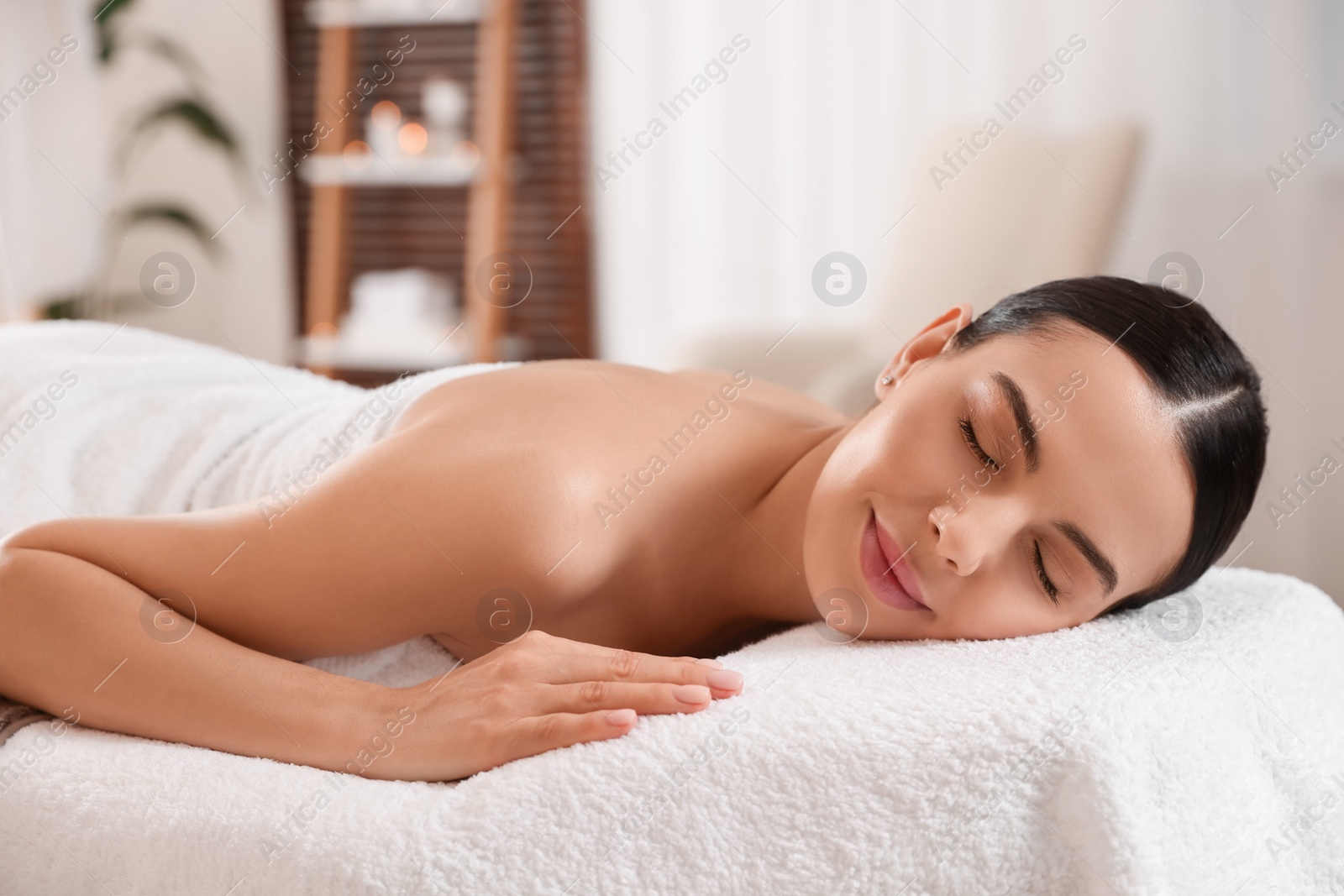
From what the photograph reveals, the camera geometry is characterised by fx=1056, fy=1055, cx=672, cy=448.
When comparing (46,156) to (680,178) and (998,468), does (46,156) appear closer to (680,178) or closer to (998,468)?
(680,178)

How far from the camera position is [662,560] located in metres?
1.01

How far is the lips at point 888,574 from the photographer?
832mm

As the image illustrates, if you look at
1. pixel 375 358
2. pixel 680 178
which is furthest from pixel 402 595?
pixel 375 358

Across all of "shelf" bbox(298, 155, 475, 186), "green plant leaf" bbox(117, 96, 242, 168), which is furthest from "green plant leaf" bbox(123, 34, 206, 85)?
"shelf" bbox(298, 155, 475, 186)

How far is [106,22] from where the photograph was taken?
3260mm

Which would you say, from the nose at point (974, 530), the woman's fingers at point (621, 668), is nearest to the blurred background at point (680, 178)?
the nose at point (974, 530)

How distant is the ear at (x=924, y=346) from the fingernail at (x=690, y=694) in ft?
1.32

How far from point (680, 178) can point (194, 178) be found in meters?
1.83

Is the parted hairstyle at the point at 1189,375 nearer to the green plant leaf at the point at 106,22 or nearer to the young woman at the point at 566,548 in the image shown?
the young woman at the point at 566,548

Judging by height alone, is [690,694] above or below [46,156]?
below

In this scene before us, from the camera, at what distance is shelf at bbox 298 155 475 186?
330cm

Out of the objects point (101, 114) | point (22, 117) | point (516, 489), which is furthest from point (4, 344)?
point (101, 114)

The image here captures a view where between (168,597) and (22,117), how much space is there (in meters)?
2.91

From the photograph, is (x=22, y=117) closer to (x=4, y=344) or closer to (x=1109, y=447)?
(x=4, y=344)
